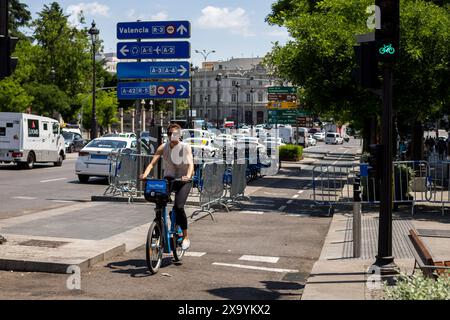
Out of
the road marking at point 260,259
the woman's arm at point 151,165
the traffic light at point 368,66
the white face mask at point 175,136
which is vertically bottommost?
the road marking at point 260,259

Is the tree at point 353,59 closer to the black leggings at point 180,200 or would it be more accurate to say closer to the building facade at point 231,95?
the black leggings at point 180,200

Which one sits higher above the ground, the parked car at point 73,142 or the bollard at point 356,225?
the parked car at point 73,142

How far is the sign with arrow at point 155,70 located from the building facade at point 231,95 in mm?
136853

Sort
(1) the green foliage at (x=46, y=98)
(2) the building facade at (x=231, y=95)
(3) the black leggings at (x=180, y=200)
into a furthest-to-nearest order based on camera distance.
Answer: (2) the building facade at (x=231, y=95)
(1) the green foliage at (x=46, y=98)
(3) the black leggings at (x=180, y=200)

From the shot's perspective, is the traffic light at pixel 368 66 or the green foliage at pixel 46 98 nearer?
the traffic light at pixel 368 66

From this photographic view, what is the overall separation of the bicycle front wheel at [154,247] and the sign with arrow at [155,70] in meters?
9.82

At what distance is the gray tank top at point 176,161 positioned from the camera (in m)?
9.66

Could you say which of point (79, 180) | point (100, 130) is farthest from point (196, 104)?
point (79, 180)

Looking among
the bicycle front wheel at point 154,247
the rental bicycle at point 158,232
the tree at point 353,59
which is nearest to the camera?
the bicycle front wheel at point 154,247

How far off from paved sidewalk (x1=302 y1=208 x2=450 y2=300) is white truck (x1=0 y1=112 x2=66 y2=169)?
725 inches

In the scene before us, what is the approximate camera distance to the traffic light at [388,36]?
27.6 feet

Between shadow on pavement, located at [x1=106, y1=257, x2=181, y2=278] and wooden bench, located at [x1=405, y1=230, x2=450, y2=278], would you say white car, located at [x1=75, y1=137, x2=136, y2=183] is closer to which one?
shadow on pavement, located at [x1=106, y1=257, x2=181, y2=278]

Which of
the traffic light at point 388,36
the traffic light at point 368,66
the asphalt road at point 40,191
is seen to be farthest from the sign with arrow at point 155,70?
the traffic light at point 388,36
